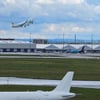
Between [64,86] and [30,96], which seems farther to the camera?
[64,86]

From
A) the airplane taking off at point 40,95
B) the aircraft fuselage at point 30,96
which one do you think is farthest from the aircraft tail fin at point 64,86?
the aircraft fuselage at point 30,96

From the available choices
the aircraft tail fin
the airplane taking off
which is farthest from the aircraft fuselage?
the aircraft tail fin

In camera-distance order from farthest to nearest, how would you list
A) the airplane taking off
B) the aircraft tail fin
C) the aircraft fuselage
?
the aircraft tail fin < the airplane taking off < the aircraft fuselage

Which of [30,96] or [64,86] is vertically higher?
[64,86]

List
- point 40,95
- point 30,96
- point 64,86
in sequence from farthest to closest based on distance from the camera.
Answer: point 64,86, point 40,95, point 30,96

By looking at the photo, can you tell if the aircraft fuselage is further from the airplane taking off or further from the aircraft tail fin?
the aircraft tail fin

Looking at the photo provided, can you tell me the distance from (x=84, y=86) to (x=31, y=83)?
302 inches

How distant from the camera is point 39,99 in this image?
120 ft

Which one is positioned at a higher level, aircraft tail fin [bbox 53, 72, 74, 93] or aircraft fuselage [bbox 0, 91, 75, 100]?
aircraft tail fin [bbox 53, 72, 74, 93]

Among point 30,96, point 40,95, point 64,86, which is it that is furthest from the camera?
point 64,86

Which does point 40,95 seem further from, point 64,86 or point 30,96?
point 64,86

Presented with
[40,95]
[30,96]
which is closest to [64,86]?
[40,95]

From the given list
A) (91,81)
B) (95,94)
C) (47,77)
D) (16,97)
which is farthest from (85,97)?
(47,77)

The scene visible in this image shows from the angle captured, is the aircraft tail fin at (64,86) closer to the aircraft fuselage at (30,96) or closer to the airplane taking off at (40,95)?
the airplane taking off at (40,95)
